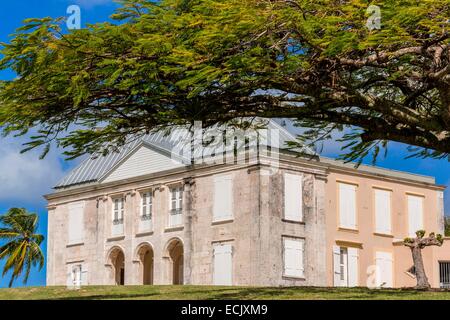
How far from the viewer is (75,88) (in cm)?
A: 2152

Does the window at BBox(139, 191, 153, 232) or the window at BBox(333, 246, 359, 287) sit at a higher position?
the window at BBox(139, 191, 153, 232)

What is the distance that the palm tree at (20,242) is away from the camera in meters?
70.2

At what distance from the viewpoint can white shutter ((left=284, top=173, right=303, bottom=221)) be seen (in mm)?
52812

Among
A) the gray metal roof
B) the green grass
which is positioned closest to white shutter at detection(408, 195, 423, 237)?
the gray metal roof

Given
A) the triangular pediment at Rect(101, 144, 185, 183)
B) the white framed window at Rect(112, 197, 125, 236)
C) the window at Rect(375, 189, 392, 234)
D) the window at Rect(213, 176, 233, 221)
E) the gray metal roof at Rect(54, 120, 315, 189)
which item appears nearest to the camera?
the window at Rect(213, 176, 233, 221)

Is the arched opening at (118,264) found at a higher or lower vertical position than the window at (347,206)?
lower

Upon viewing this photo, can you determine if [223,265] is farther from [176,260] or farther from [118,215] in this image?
[118,215]

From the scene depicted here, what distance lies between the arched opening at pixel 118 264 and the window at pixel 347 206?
1258 centimetres

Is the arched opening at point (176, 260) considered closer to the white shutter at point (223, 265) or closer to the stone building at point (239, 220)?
the stone building at point (239, 220)

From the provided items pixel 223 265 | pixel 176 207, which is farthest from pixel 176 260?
pixel 223 265

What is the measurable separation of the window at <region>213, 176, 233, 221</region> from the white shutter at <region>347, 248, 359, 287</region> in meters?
6.93

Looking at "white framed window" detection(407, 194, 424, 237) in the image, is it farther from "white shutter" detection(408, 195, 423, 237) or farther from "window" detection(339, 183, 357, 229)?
"window" detection(339, 183, 357, 229)

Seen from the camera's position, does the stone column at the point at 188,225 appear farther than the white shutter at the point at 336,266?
Yes

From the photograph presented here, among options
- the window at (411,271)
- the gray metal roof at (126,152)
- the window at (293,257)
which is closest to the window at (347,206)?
the gray metal roof at (126,152)
